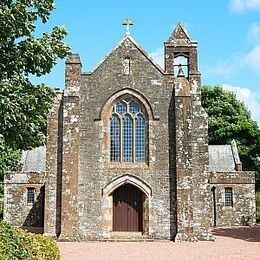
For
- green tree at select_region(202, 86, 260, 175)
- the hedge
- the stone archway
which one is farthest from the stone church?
green tree at select_region(202, 86, 260, 175)

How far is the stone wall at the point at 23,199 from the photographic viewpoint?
40.4m

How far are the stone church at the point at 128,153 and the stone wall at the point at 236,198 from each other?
14.1 metres

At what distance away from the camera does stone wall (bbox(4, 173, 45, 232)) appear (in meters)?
40.4

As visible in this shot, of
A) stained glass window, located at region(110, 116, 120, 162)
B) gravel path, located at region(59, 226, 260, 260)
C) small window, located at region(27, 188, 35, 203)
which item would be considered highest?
stained glass window, located at region(110, 116, 120, 162)

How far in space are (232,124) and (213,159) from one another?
16934mm

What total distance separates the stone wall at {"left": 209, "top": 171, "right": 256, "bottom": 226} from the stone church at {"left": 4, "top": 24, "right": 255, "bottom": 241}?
46.1ft

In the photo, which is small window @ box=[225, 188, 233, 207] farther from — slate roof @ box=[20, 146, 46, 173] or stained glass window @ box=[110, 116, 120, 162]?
stained glass window @ box=[110, 116, 120, 162]

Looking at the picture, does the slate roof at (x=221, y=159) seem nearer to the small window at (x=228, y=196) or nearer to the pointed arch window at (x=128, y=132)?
the small window at (x=228, y=196)

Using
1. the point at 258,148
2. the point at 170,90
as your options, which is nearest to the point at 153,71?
the point at 170,90

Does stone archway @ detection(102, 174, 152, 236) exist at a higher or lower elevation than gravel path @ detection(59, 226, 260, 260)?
higher

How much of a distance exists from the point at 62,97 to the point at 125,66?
430cm

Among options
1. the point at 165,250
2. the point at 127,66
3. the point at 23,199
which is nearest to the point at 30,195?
the point at 23,199

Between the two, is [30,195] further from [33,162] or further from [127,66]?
[127,66]

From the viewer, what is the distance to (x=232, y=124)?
62094 mm
